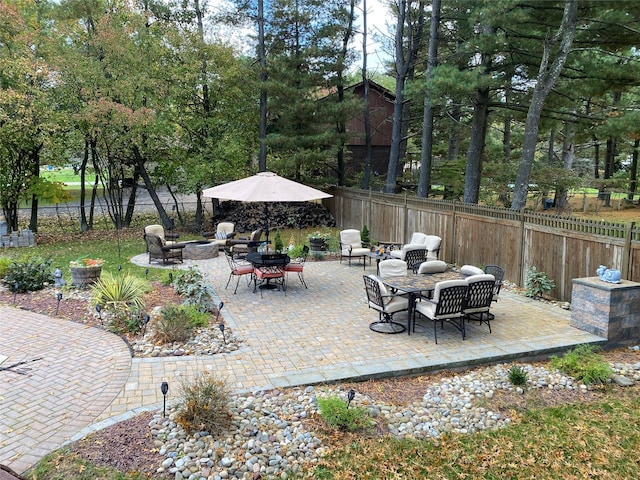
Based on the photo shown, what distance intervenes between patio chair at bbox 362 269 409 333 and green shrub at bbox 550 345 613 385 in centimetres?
208

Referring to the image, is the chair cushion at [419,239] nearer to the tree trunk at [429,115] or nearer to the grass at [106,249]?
the grass at [106,249]

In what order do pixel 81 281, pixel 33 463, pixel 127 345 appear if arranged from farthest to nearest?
pixel 81 281 → pixel 127 345 → pixel 33 463

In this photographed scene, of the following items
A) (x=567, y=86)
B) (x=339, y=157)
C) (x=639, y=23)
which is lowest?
(x=339, y=157)

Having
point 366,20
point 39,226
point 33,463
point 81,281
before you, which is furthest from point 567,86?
point 39,226

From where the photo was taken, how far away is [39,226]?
719 inches

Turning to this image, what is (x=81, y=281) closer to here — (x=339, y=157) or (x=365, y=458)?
(x=365, y=458)

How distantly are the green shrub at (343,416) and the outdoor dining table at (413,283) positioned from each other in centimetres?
255

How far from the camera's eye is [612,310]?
6.17 meters

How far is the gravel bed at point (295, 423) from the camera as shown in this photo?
136 inches

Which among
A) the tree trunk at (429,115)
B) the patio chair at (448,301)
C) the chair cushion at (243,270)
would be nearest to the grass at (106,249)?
the chair cushion at (243,270)

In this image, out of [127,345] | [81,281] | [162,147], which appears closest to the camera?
[127,345]

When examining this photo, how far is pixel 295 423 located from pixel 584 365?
3585mm

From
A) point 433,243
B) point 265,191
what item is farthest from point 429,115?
point 265,191

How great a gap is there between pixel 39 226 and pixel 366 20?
15888mm
